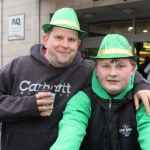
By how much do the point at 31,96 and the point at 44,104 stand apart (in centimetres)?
15

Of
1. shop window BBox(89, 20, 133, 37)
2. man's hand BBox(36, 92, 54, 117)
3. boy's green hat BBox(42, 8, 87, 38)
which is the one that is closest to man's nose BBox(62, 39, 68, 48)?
boy's green hat BBox(42, 8, 87, 38)

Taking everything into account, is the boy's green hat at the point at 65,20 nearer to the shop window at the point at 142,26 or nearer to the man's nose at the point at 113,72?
the man's nose at the point at 113,72

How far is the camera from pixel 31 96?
2.20 metres

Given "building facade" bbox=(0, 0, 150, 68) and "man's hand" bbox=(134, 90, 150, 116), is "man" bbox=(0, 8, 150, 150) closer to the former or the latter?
"man's hand" bbox=(134, 90, 150, 116)

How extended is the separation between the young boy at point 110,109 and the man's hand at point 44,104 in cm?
13

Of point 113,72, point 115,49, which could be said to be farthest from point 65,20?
point 113,72

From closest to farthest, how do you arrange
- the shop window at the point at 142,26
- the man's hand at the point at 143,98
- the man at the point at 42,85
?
the man's hand at the point at 143,98
the man at the point at 42,85
the shop window at the point at 142,26

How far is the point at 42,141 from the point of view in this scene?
222cm

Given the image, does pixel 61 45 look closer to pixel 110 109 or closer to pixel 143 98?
pixel 110 109

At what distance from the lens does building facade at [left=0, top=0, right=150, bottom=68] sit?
9.33 metres

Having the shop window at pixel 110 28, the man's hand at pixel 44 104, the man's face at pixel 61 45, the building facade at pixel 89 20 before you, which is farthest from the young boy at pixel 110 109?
the shop window at pixel 110 28

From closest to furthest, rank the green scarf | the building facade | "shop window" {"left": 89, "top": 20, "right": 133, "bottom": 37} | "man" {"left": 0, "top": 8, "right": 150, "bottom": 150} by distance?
the green scarf, "man" {"left": 0, "top": 8, "right": 150, "bottom": 150}, the building facade, "shop window" {"left": 89, "top": 20, "right": 133, "bottom": 37}

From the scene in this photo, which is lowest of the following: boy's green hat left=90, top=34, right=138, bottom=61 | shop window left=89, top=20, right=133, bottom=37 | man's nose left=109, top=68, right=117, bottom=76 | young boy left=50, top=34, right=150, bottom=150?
young boy left=50, top=34, right=150, bottom=150

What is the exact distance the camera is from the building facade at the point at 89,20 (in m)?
9.33
